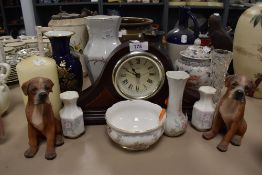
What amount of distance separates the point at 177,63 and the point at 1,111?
634 millimetres

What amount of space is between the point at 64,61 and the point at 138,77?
25 centimetres

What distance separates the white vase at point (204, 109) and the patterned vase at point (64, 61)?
0.41m

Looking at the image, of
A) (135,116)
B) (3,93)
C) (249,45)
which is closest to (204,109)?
(135,116)

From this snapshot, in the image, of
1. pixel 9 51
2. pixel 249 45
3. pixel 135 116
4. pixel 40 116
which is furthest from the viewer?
pixel 9 51

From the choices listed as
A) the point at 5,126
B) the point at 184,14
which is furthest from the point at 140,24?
the point at 5,126

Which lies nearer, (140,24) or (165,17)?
(140,24)

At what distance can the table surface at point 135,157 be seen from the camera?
60 centimetres

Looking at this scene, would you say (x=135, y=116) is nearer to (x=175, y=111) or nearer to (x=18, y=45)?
(x=175, y=111)

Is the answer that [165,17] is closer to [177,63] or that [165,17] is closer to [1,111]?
[177,63]

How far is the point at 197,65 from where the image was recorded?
0.81 m

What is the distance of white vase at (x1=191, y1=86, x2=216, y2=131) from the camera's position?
71cm

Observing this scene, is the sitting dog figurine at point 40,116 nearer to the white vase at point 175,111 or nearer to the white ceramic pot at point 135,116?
the white ceramic pot at point 135,116

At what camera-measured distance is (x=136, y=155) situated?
0.65m

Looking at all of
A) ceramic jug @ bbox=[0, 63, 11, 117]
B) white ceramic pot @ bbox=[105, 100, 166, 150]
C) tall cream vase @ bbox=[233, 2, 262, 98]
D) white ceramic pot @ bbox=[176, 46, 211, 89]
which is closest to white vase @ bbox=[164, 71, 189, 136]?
white ceramic pot @ bbox=[105, 100, 166, 150]
